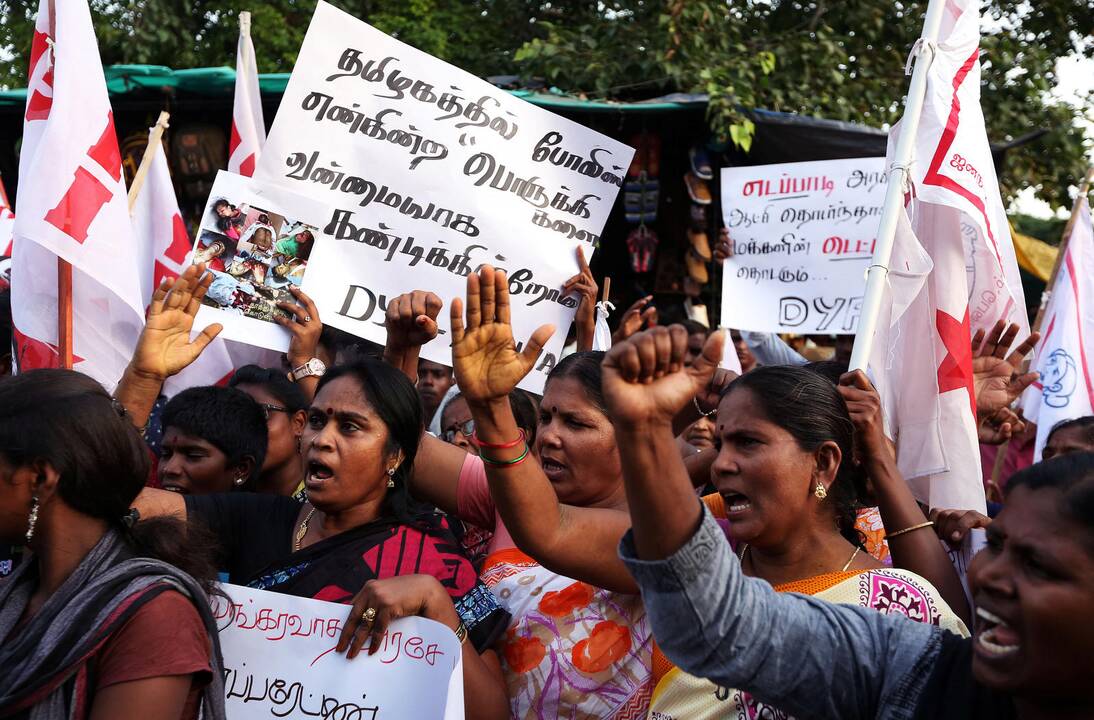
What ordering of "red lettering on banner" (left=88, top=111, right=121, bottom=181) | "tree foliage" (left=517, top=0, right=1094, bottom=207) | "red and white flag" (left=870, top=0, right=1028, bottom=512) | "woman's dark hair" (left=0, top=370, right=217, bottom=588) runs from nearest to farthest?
"woman's dark hair" (left=0, top=370, right=217, bottom=588), "red and white flag" (left=870, top=0, right=1028, bottom=512), "red lettering on banner" (left=88, top=111, right=121, bottom=181), "tree foliage" (left=517, top=0, right=1094, bottom=207)

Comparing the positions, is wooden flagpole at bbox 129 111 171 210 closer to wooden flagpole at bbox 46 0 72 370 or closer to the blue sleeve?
wooden flagpole at bbox 46 0 72 370

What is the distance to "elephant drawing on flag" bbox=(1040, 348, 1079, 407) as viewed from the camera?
193 inches

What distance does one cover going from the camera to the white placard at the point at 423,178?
4.22m

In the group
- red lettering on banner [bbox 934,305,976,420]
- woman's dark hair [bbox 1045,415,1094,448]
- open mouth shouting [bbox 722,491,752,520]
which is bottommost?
open mouth shouting [bbox 722,491,752,520]

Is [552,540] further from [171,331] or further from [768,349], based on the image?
[768,349]

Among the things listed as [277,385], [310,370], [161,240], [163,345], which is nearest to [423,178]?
[310,370]

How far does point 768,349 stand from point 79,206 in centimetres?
387

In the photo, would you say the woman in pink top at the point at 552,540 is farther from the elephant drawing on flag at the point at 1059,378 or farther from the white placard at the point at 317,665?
the elephant drawing on flag at the point at 1059,378

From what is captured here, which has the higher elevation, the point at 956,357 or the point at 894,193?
the point at 894,193

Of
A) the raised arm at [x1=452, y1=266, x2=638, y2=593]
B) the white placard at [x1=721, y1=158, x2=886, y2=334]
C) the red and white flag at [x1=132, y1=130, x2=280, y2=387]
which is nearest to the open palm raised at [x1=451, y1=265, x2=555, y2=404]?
the raised arm at [x1=452, y1=266, x2=638, y2=593]

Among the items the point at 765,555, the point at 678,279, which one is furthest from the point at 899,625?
the point at 678,279

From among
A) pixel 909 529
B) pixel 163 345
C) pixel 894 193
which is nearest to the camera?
pixel 909 529

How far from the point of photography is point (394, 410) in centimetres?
317

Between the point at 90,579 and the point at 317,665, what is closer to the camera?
the point at 90,579
